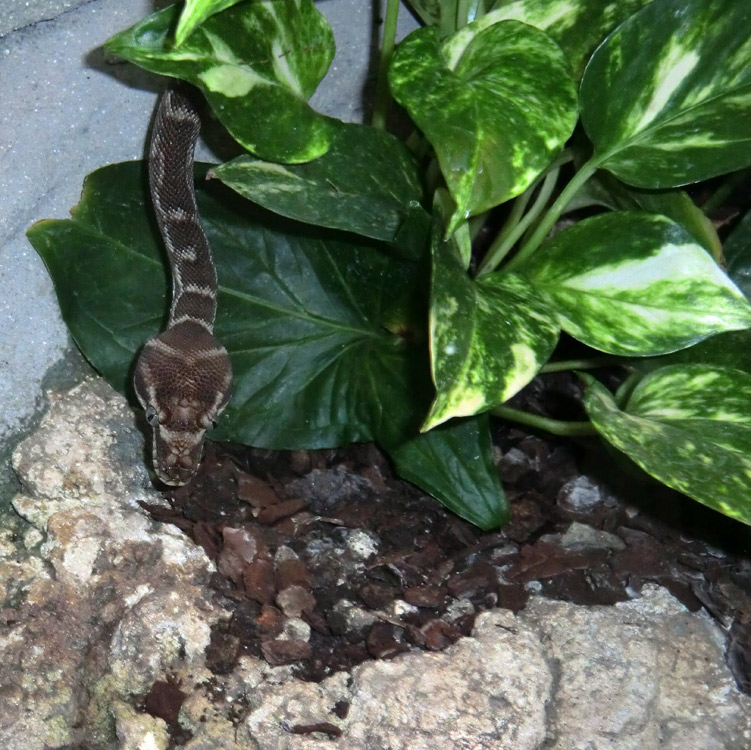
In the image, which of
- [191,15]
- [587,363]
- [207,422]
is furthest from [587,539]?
[191,15]

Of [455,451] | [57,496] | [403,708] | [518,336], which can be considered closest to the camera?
[518,336]

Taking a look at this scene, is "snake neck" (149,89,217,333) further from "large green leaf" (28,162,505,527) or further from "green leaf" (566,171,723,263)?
"green leaf" (566,171,723,263)

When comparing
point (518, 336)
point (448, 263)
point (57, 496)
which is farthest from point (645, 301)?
point (57, 496)

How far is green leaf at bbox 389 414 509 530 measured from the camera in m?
2.38

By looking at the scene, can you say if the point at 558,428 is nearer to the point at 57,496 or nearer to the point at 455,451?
the point at 455,451

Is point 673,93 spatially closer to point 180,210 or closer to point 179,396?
point 180,210

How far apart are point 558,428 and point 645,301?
62 cm

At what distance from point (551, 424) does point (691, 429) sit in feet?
1.99

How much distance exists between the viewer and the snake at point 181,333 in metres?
2.25

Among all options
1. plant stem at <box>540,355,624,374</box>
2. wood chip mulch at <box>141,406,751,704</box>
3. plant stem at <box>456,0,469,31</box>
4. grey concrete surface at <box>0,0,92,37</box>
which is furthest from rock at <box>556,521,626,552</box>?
grey concrete surface at <box>0,0,92,37</box>

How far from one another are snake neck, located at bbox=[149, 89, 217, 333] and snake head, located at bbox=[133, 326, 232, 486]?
70 millimetres

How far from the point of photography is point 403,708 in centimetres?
191

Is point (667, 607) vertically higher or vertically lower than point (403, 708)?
lower

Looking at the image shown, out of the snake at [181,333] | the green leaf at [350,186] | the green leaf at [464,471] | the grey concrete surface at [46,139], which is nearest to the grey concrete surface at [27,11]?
the grey concrete surface at [46,139]
